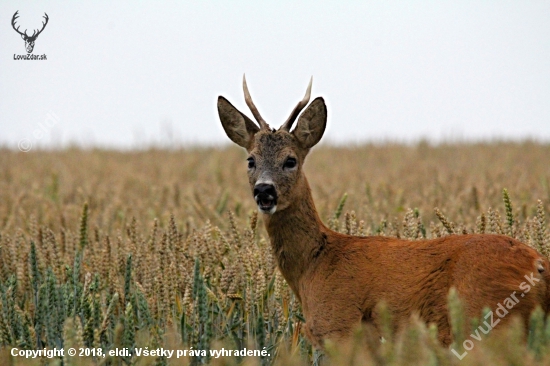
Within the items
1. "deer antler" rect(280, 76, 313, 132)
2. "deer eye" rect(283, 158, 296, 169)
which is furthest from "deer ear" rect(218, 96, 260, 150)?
"deer eye" rect(283, 158, 296, 169)

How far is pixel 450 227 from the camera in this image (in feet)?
19.5

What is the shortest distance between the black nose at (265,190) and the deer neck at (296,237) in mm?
239

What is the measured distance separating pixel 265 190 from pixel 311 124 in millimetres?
860

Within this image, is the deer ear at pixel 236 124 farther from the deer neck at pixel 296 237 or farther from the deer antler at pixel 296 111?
the deer neck at pixel 296 237

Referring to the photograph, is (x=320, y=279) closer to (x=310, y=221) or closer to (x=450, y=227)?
(x=310, y=221)

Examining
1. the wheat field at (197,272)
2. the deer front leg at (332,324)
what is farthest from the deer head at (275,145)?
the deer front leg at (332,324)

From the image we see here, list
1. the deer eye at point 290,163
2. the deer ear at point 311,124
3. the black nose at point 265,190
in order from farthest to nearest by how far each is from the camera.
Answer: the deer ear at point 311,124 → the deer eye at point 290,163 → the black nose at point 265,190

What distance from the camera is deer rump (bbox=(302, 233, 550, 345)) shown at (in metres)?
4.32

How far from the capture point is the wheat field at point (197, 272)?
12.6ft

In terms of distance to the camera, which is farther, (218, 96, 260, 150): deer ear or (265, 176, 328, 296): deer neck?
(218, 96, 260, 150): deer ear

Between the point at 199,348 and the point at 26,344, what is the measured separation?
132 centimetres

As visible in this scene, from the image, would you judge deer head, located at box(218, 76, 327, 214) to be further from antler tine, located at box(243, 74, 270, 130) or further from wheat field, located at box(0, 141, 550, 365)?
wheat field, located at box(0, 141, 550, 365)

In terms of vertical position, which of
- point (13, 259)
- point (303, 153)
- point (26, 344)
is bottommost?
point (26, 344)

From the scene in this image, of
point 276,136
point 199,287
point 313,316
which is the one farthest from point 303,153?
point 199,287
